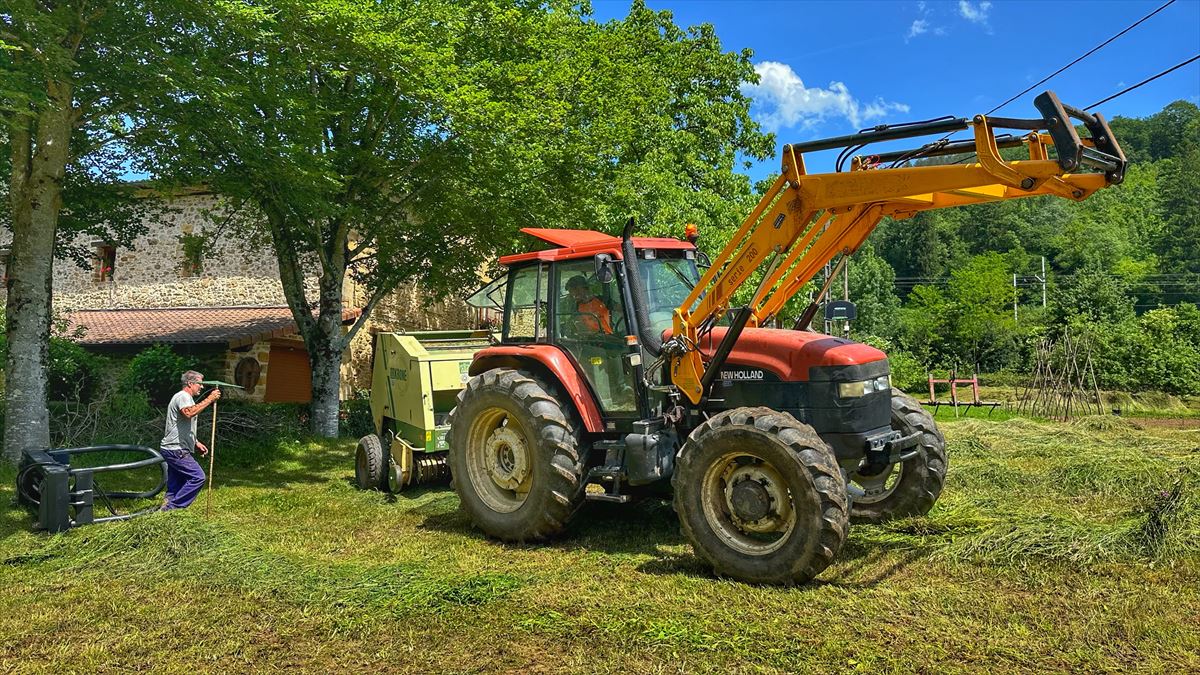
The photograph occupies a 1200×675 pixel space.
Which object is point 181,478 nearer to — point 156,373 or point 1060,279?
point 156,373

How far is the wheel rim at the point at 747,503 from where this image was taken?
5.14 meters

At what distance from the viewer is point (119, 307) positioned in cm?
2173

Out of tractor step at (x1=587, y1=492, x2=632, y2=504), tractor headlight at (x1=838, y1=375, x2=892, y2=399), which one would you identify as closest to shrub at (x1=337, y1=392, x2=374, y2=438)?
tractor step at (x1=587, y1=492, x2=632, y2=504)

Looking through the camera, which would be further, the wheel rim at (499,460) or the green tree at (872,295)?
the green tree at (872,295)

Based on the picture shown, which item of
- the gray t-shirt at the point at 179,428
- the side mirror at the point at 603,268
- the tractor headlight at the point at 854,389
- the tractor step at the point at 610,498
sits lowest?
the tractor step at the point at 610,498

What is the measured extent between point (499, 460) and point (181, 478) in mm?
3376

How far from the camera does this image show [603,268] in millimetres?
6004

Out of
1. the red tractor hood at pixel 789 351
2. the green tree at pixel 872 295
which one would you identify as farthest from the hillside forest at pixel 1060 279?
the red tractor hood at pixel 789 351

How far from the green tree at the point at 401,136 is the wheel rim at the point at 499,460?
15.8 ft

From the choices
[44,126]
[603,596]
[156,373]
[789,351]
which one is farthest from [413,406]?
[156,373]

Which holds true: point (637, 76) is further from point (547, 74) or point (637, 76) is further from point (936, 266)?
point (936, 266)

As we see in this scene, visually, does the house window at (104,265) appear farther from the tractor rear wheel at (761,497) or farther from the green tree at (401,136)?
the tractor rear wheel at (761,497)

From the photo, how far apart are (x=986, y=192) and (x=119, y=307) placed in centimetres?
2287

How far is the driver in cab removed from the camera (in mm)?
6434
